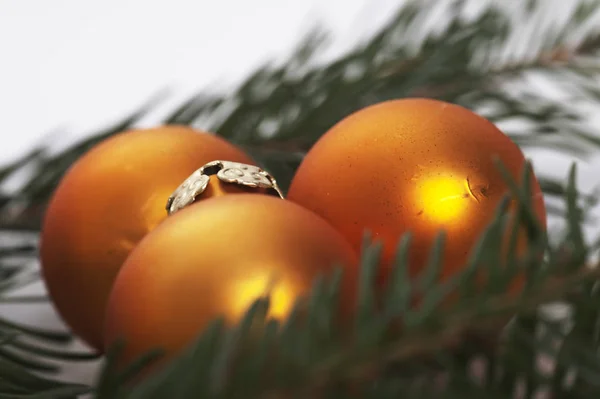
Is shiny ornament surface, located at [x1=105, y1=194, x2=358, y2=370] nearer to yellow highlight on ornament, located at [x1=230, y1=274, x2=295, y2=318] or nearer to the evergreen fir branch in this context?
yellow highlight on ornament, located at [x1=230, y1=274, x2=295, y2=318]

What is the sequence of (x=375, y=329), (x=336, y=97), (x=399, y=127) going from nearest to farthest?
1. (x=375, y=329)
2. (x=399, y=127)
3. (x=336, y=97)

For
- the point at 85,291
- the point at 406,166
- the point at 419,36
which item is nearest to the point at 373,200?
the point at 406,166

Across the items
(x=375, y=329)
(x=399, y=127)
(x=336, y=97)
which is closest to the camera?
(x=375, y=329)

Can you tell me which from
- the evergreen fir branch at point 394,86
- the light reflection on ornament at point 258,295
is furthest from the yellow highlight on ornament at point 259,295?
the evergreen fir branch at point 394,86

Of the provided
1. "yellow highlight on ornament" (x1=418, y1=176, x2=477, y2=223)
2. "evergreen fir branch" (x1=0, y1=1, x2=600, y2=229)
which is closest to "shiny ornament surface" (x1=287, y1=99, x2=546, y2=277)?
"yellow highlight on ornament" (x1=418, y1=176, x2=477, y2=223)

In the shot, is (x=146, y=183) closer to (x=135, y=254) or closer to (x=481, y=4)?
(x=135, y=254)

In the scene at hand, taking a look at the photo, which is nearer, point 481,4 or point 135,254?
Result: point 135,254

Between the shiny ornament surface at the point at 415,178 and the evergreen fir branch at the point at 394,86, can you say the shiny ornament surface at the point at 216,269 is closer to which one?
the shiny ornament surface at the point at 415,178
